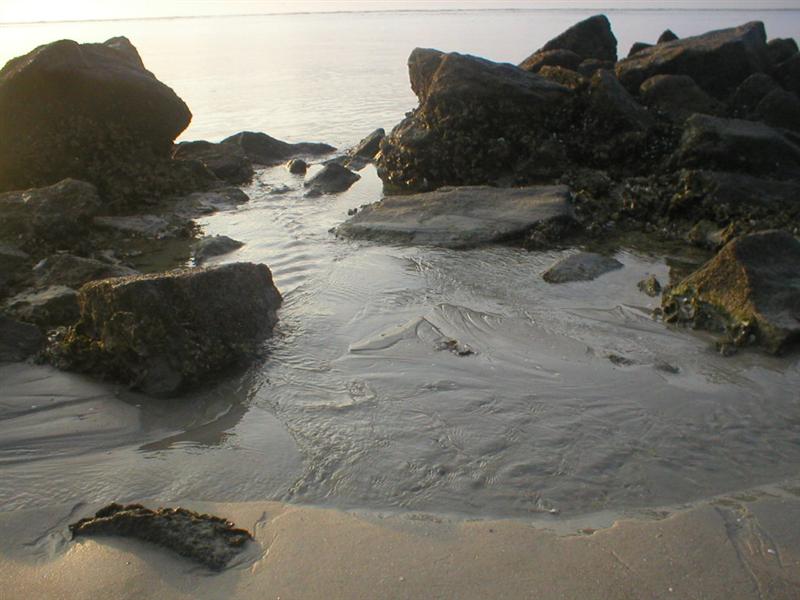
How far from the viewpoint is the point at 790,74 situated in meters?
13.1

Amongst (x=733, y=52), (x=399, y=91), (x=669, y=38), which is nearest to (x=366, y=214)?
(x=733, y=52)

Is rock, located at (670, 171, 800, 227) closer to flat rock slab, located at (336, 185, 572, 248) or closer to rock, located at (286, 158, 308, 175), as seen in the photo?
flat rock slab, located at (336, 185, 572, 248)

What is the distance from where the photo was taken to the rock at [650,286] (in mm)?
6707

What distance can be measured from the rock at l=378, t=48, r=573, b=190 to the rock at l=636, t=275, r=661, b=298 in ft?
12.7

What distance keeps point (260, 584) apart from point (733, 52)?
492 inches

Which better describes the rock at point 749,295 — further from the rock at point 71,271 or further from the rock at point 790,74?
the rock at point 790,74

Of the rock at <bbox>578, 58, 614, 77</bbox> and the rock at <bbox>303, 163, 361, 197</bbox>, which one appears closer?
the rock at <bbox>303, 163, 361, 197</bbox>

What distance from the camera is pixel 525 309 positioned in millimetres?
Answer: 6379

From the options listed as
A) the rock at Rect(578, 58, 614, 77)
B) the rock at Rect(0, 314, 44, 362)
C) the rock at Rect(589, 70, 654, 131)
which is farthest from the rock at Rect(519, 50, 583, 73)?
the rock at Rect(0, 314, 44, 362)

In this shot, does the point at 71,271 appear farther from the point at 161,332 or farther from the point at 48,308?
the point at 161,332

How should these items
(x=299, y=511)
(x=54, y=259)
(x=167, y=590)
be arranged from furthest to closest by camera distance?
(x=54, y=259) → (x=299, y=511) → (x=167, y=590)

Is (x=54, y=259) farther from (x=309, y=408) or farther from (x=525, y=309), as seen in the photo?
(x=525, y=309)

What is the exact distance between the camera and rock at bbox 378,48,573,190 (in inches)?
422

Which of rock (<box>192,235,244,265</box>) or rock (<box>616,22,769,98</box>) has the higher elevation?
rock (<box>616,22,769,98</box>)
